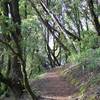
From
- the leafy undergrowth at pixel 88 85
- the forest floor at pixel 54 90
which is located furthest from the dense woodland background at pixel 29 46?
the forest floor at pixel 54 90

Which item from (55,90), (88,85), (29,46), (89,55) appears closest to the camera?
(88,85)

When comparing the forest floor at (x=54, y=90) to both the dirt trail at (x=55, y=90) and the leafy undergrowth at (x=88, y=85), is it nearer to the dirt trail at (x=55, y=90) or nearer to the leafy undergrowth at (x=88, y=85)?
the dirt trail at (x=55, y=90)

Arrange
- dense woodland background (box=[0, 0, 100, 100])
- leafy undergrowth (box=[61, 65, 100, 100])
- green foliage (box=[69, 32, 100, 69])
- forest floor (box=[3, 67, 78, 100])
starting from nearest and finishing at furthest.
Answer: leafy undergrowth (box=[61, 65, 100, 100]) → dense woodland background (box=[0, 0, 100, 100]) → forest floor (box=[3, 67, 78, 100]) → green foliage (box=[69, 32, 100, 69])

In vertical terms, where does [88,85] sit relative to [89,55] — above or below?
below

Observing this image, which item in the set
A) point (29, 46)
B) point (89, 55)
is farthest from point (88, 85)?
point (29, 46)

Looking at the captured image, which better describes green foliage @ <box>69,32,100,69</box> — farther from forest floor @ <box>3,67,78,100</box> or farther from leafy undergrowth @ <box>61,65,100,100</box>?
forest floor @ <box>3,67,78,100</box>

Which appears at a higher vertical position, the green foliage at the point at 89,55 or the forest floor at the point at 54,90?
the green foliage at the point at 89,55

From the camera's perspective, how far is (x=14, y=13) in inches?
547

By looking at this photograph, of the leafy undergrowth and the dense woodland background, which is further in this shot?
the dense woodland background

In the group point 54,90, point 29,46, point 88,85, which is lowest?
point 54,90

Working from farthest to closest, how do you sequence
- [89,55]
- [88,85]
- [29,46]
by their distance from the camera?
[29,46] → [89,55] → [88,85]

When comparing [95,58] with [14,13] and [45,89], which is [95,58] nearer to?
[45,89]

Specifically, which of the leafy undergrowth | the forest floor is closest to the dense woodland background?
the leafy undergrowth

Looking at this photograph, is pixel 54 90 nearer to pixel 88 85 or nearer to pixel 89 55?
pixel 89 55
